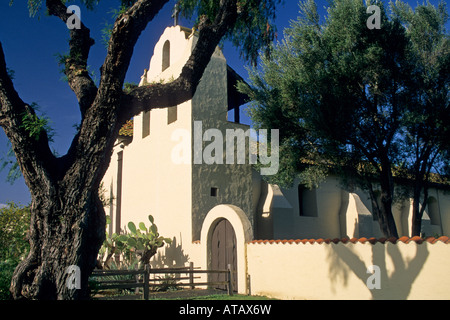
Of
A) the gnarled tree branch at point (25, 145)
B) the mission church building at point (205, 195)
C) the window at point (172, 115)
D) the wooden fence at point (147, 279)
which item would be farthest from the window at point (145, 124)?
the gnarled tree branch at point (25, 145)

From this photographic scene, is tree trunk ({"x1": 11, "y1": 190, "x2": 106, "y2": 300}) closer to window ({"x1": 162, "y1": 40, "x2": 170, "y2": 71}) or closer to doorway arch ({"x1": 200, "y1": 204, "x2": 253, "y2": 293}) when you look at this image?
doorway arch ({"x1": 200, "y1": 204, "x2": 253, "y2": 293})

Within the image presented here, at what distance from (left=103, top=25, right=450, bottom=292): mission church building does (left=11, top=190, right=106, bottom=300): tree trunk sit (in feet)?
24.8

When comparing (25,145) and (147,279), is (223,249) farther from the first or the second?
(25,145)

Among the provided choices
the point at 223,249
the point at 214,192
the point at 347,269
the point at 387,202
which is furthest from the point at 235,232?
the point at 387,202

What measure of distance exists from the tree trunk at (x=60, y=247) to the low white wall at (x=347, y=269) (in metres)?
6.37

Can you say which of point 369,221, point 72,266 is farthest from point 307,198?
point 72,266

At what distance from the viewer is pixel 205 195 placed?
15758mm

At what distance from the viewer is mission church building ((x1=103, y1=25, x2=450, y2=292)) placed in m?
14.5

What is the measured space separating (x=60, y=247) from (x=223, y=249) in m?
8.47

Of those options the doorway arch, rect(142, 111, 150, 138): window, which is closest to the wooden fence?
the doorway arch

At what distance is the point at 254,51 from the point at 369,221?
12.7m

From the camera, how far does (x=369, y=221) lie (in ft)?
65.3

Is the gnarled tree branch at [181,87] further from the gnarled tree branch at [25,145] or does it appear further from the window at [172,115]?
the window at [172,115]
